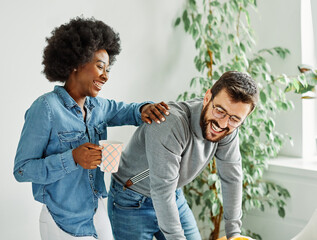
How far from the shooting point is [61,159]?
1.36 metres

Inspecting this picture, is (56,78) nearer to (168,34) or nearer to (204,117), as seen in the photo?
(204,117)

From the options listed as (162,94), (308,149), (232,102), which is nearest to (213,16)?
(162,94)

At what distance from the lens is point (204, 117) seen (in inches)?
58.1

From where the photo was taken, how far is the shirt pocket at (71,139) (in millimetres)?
1417

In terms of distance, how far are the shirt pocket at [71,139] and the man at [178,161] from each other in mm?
224

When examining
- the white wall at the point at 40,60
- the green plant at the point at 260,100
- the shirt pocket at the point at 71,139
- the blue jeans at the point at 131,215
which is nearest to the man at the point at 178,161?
the blue jeans at the point at 131,215

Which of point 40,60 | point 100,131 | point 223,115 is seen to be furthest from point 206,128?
point 40,60

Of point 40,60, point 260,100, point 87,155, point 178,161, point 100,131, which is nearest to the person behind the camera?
point 87,155

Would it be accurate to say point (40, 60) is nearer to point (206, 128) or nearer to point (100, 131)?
point (100, 131)

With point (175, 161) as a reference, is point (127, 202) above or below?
below

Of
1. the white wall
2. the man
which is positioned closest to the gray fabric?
the man

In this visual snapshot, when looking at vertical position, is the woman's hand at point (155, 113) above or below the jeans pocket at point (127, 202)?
above

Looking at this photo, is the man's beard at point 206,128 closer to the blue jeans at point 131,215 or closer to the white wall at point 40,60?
the blue jeans at point 131,215

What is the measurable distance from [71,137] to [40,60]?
0.63 metres
